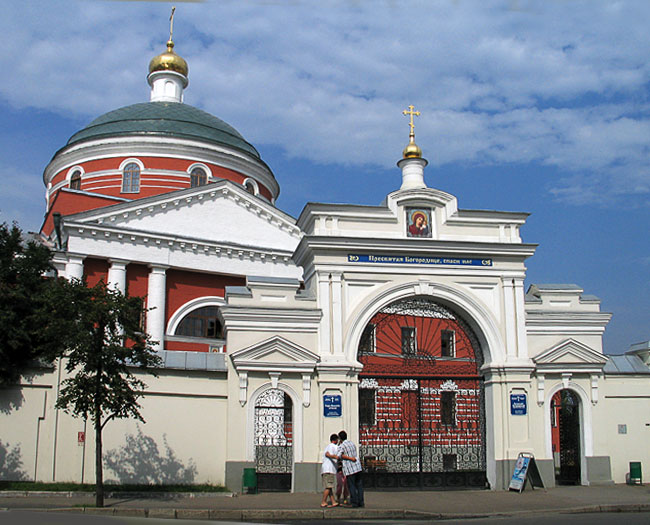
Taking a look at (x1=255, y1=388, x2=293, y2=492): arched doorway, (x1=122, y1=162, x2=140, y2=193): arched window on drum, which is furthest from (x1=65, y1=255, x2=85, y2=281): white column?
(x1=255, y1=388, x2=293, y2=492): arched doorway

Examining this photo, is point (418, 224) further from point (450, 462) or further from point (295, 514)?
point (295, 514)

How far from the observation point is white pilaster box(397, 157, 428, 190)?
1839 centimetres

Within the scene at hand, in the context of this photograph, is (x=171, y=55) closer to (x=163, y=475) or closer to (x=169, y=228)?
(x=169, y=228)

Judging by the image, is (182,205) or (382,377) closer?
(382,377)

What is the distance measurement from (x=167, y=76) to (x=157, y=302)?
1693 cm

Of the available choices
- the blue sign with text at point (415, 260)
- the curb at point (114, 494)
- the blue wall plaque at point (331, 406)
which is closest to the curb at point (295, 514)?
the curb at point (114, 494)

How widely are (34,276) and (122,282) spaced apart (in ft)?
25.9

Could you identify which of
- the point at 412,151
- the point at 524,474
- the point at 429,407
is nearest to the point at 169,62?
the point at 412,151

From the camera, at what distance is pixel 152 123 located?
31.4 metres

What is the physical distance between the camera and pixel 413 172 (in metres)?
18.5

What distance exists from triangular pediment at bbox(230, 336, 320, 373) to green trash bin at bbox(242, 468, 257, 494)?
79.8 inches

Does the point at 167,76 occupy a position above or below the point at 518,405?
above

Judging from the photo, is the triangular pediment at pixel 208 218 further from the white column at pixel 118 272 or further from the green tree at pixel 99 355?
the green tree at pixel 99 355

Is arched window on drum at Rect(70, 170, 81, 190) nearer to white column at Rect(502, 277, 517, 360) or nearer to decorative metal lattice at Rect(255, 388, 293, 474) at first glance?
decorative metal lattice at Rect(255, 388, 293, 474)
